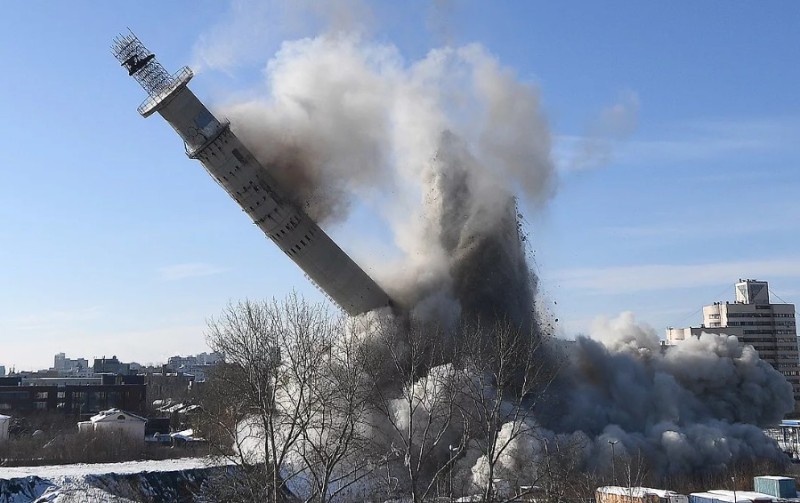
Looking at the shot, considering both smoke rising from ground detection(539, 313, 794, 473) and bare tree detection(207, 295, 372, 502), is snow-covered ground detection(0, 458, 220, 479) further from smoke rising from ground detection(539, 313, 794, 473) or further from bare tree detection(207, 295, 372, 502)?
smoke rising from ground detection(539, 313, 794, 473)

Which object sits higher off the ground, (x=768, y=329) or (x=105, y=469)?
(x=768, y=329)

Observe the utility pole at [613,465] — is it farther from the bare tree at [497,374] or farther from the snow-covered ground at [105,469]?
the snow-covered ground at [105,469]

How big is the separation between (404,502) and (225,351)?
9.96 m

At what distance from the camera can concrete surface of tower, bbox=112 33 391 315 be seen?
40062 mm

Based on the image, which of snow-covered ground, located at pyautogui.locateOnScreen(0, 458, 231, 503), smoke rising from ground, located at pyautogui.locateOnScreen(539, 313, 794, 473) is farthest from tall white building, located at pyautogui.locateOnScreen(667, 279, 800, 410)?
snow-covered ground, located at pyautogui.locateOnScreen(0, 458, 231, 503)

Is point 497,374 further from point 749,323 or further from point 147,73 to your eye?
point 749,323

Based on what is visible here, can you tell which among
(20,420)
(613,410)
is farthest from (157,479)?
(20,420)

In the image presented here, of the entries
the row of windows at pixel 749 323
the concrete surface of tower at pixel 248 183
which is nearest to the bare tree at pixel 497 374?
the concrete surface of tower at pixel 248 183

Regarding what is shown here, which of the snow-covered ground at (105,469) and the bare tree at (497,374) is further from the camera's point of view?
the snow-covered ground at (105,469)

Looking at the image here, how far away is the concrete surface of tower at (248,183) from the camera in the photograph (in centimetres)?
4006

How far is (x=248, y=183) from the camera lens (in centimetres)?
4194

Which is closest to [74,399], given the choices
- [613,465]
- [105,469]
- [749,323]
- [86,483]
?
[105,469]

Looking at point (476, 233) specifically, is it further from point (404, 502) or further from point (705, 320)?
point (705, 320)

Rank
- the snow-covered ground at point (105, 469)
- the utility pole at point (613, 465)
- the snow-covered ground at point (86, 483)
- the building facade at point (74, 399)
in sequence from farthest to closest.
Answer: the building facade at point (74, 399) < the snow-covered ground at point (105, 469) < the utility pole at point (613, 465) < the snow-covered ground at point (86, 483)
